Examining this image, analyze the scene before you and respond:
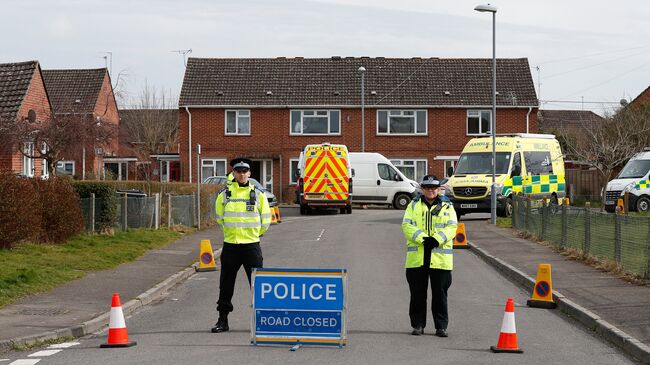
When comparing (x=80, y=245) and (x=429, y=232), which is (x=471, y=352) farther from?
(x=80, y=245)

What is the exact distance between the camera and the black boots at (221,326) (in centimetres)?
1124

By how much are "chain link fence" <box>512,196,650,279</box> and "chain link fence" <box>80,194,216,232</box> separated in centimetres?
941

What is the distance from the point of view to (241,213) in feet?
37.9

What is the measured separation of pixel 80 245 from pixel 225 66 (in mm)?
33046

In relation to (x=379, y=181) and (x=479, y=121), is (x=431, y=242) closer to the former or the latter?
(x=379, y=181)

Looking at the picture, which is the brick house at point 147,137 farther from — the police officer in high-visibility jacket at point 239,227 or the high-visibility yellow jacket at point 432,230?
the high-visibility yellow jacket at point 432,230

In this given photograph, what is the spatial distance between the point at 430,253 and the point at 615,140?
34.9m

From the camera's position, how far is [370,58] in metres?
53.8

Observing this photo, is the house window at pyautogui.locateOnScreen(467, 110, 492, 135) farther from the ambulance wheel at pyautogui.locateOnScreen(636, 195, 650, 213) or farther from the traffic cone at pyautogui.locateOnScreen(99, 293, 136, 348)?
the traffic cone at pyautogui.locateOnScreen(99, 293, 136, 348)

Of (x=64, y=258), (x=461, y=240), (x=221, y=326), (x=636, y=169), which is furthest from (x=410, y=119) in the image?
(x=221, y=326)

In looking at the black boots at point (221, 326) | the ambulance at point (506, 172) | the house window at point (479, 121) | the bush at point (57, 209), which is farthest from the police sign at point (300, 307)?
the house window at point (479, 121)

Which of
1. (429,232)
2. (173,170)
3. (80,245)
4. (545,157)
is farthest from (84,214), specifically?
(173,170)

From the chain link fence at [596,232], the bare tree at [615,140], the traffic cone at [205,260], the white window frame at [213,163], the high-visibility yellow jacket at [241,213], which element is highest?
the bare tree at [615,140]

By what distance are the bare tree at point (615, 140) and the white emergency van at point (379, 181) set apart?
7.18 m
